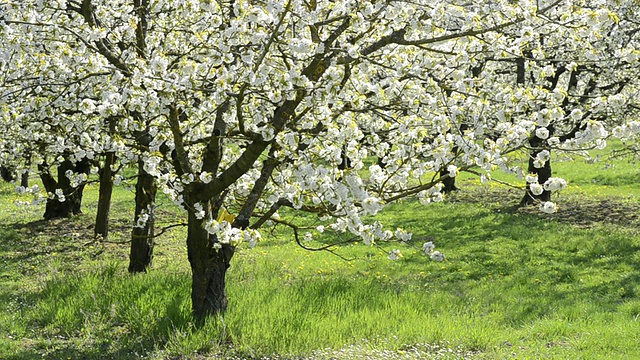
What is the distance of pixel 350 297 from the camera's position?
31.9 feet

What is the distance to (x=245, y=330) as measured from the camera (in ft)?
25.8

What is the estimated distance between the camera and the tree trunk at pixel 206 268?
25.9 feet

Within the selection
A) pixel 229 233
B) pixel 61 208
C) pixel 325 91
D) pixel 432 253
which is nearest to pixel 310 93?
pixel 325 91

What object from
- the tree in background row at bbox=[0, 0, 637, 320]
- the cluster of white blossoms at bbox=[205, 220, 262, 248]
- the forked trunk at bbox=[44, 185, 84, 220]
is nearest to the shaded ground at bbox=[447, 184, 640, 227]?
the tree in background row at bbox=[0, 0, 637, 320]

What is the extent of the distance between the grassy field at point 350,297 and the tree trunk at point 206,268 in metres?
0.22

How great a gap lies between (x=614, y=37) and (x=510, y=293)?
7.90m

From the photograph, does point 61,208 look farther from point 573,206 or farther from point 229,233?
point 573,206

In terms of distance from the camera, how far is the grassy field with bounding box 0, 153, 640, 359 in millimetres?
7820

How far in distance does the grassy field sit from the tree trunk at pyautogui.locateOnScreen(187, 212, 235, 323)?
Answer: 0.22 metres

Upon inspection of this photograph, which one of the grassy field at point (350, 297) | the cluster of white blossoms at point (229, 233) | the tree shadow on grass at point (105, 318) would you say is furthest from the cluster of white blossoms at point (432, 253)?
the tree shadow on grass at point (105, 318)

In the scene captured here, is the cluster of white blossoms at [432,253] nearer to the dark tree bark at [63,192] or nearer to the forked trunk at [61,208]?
the dark tree bark at [63,192]

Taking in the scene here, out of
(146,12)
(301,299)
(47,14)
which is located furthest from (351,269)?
(47,14)

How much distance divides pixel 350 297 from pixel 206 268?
262cm

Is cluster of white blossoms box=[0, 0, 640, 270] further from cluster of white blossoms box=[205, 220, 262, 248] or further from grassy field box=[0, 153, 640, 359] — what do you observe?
grassy field box=[0, 153, 640, 359]
